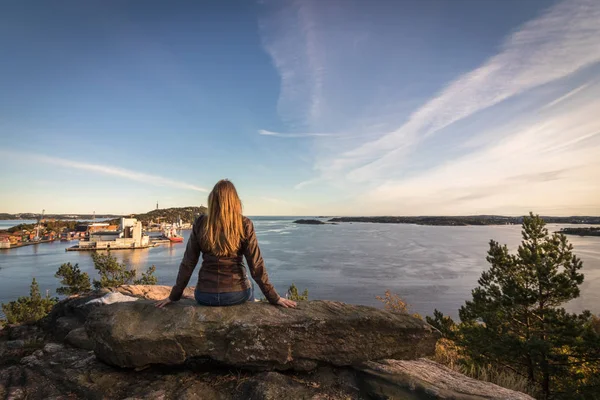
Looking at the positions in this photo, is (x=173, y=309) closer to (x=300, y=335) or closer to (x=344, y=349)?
(x=300, y=335)

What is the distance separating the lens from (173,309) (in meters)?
4.04

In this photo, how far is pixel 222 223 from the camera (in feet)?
12.1

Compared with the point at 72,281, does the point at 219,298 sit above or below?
above

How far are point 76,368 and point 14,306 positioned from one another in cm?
1962

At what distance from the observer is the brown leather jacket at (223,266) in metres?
3.81

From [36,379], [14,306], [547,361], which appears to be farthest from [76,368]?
[14,306]

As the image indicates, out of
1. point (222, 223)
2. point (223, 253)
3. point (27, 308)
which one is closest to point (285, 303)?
point (223, 253)

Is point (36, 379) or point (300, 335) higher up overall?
point (300, 335)

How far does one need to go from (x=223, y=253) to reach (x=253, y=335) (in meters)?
1.13

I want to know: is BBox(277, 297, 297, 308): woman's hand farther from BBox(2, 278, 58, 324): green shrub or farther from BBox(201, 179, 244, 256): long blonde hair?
BBox(2, 278, 58, 324): green shrub

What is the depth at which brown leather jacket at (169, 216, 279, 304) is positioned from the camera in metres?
3.81

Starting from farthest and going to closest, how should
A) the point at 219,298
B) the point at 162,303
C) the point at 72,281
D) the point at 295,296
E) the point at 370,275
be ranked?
the point at 370,275, the point at 72,281, the point at 295,296, the point at 162,303, the point at 219,298

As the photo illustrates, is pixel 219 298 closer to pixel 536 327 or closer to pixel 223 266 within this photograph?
pixel 223 266

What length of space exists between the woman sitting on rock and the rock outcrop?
0.20 metres
